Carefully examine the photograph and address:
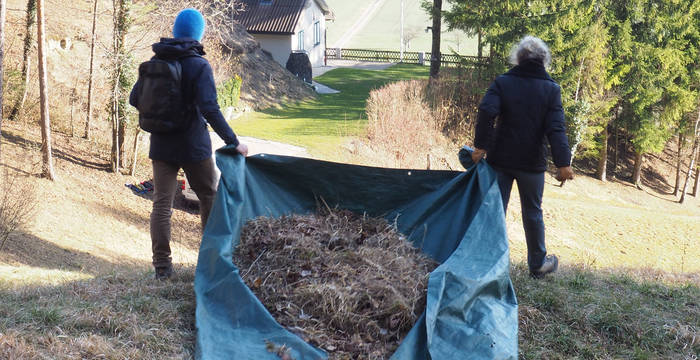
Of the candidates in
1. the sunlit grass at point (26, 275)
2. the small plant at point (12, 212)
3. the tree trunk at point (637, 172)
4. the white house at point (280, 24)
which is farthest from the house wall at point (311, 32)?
the sunlit grass at point (26, 275)

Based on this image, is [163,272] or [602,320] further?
[163,272]

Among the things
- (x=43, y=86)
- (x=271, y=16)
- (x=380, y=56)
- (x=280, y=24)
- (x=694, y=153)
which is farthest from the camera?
(x=380, y=56)

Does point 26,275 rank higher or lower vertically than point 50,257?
higher

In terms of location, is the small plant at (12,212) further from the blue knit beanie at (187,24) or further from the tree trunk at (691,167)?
the tree trunk at (691,167)

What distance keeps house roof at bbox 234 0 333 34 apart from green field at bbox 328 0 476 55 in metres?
29.6

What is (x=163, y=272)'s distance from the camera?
469 cm

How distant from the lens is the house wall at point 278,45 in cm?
3756

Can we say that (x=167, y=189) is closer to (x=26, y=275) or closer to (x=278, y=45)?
(x=26, y=275)

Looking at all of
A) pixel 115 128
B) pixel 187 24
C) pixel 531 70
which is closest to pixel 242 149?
pixel 187 24

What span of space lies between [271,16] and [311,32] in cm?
358

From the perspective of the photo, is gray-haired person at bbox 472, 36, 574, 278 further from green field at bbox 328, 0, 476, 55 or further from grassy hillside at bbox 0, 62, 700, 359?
green field at bbox 328, 0, 476, 55

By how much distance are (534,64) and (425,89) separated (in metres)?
17.6

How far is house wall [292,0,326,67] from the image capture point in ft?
125

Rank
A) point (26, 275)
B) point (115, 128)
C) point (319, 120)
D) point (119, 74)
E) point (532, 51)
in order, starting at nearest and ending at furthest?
point (532, 51), point (26, 275), point (119, 74), point (115, 128), point (319, 120)
